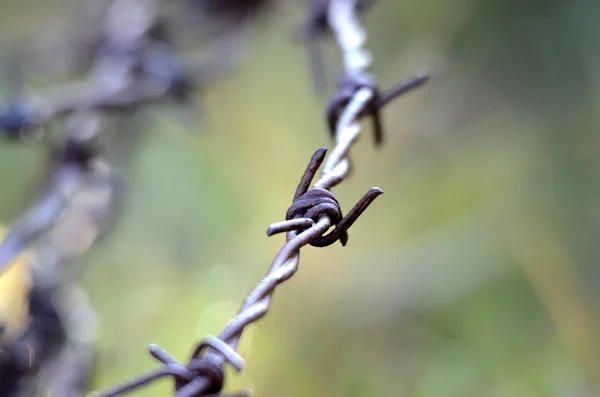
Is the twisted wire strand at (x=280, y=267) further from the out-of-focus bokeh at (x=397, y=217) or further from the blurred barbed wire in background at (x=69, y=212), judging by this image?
the out-of-focus bokeh at (x=397, y=217)

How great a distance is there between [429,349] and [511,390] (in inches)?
4.0

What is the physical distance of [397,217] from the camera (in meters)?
0.83

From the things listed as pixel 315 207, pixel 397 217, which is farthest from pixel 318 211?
pixel 397 217

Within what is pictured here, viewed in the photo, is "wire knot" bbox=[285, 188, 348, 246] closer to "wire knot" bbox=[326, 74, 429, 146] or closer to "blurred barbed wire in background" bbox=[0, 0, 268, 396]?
"wire knot" bbox=[326, 74, 429, 146]

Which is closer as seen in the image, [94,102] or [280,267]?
[280,267]

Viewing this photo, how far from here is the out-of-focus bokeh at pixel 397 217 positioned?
2.35 ft

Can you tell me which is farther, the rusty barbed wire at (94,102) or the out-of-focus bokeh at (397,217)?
the out-of-focus bokeh at (397,217)

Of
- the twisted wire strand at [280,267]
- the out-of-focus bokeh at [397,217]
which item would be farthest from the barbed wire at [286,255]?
the out-of-focus bokeh at [397,217]

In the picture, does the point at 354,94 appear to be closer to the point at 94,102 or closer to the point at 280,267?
the point at 280,267

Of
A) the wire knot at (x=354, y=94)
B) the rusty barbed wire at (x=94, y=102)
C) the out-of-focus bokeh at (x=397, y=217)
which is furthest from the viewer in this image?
the out-of-focus bokeh at (x=397, y=217)

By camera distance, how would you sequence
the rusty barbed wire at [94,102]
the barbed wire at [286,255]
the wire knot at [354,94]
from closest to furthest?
the barbed wire at [286,255] → the wire knot at [354,94] → the rusty barbed wire at [94,102]

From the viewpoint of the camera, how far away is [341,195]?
0.73 metres

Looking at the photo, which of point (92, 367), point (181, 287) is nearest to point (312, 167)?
point (92, 367)

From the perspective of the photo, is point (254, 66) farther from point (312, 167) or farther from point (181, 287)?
point (312, 167)
